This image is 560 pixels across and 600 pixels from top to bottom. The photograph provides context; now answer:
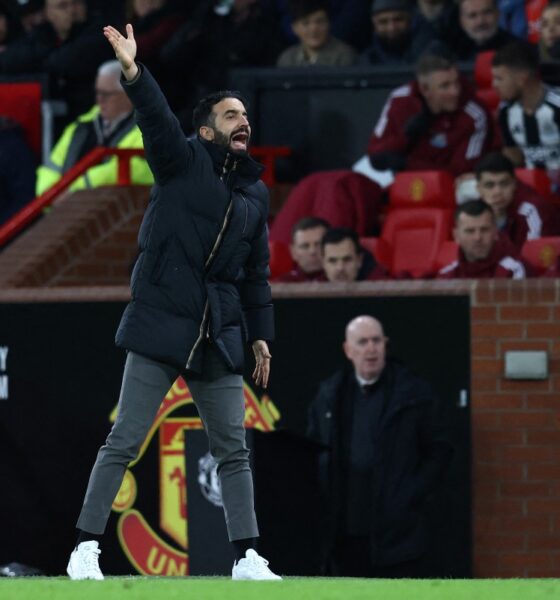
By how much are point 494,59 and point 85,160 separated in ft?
8.75

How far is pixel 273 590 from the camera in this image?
253 inches

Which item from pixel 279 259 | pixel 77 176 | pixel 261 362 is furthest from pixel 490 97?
pixel 261 362

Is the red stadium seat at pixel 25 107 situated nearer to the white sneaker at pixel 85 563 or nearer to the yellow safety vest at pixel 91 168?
the yellow safety vest at pixel 91 168

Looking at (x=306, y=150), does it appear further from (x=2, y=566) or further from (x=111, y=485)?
(x=111, y=485)

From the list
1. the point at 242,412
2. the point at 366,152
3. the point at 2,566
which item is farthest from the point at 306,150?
the point at 242,412

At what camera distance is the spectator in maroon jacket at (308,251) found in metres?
11.4

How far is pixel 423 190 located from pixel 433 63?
2.60 ft

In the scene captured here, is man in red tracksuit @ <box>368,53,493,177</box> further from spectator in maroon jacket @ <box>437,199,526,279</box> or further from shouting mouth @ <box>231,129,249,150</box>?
shouting mouth @ <box>231,129,249,150</box>

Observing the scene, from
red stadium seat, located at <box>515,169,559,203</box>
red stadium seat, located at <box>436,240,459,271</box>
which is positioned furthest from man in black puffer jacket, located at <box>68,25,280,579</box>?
red stadium seat, located at <box>515,169,559,203</box>

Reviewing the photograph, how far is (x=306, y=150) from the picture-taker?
534 inches

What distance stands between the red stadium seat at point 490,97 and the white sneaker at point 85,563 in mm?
6522

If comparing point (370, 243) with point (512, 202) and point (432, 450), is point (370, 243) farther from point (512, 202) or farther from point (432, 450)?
point (432, 450)

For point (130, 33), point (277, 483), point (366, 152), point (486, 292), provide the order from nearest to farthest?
point (130, 33) < point (277, 483) < point (486, 292) < point (366, 152)

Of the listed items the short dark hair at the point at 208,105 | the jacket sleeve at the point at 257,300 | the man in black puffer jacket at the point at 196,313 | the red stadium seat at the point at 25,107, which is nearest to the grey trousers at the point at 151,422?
the man in black puffer jacket at the point at 196,313
